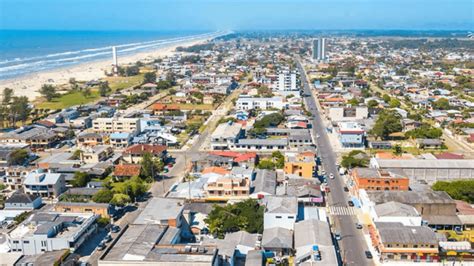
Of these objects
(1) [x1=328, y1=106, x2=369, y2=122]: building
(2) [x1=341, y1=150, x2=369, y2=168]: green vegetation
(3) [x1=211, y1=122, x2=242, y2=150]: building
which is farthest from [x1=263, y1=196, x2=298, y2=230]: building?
(1) [x1=328, y1=106, x2=369, y2=122]: building

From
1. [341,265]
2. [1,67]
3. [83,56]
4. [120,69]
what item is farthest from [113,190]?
[83,56]

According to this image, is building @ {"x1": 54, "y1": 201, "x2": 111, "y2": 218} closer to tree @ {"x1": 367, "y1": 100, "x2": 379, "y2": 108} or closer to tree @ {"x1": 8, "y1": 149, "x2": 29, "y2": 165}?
tree @ {"x1": 8, "y1": 149, "x2": 29, "y2": 165}

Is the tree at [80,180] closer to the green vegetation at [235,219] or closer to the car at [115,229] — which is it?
the car at [115,229]

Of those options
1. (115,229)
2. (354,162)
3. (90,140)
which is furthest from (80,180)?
(354,162)

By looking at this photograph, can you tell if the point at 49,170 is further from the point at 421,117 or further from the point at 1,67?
the point at 1,67

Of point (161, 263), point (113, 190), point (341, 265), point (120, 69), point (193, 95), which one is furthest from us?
point (120, 69)

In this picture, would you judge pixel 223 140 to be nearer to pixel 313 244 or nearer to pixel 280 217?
pixel 280 217

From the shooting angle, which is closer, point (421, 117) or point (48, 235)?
point (48, 235)
